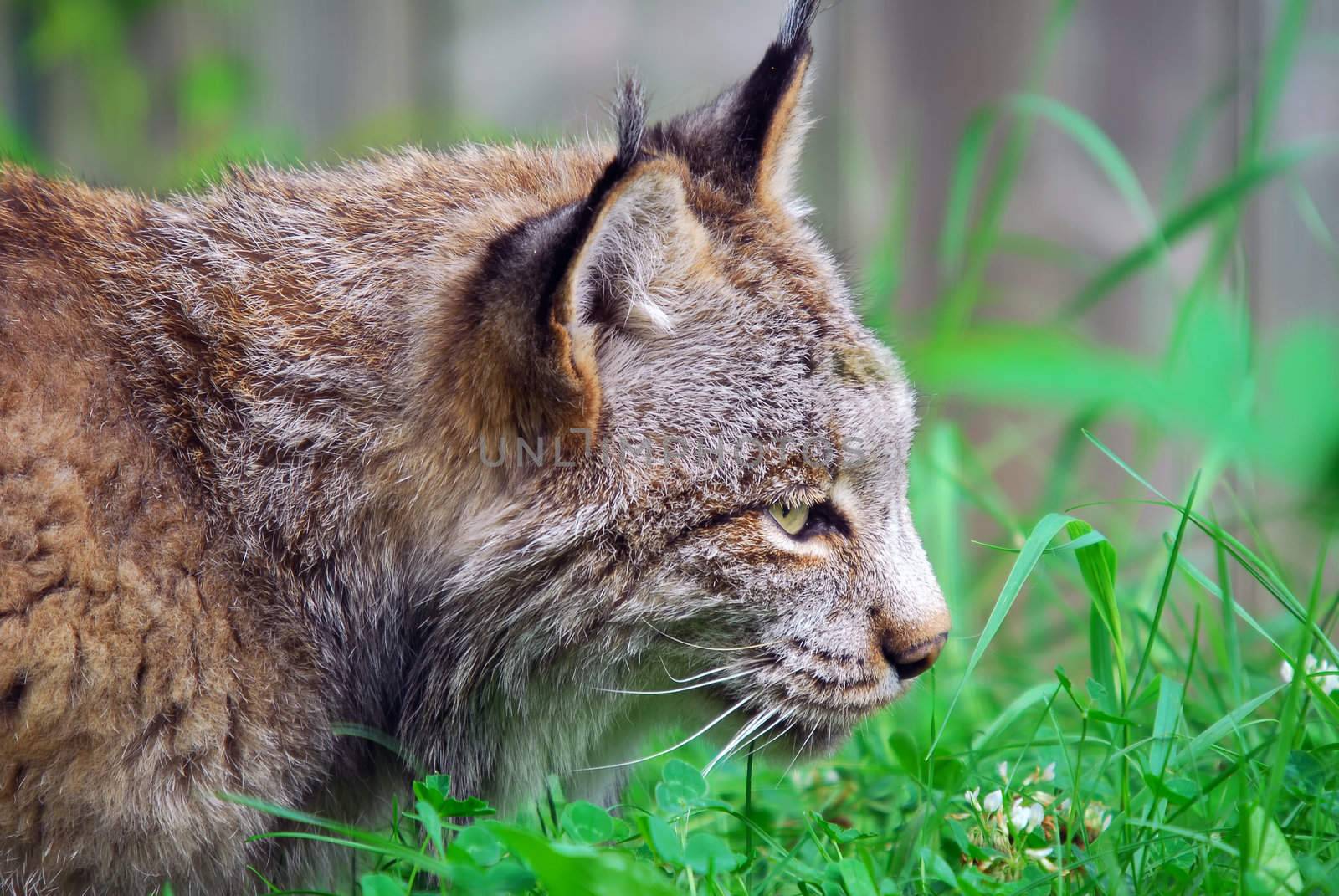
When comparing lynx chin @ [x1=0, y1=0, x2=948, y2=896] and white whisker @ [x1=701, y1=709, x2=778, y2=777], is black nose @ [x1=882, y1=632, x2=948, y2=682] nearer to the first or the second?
lynx chin @ [x1=0, y1=0, x2=948, y2=896]

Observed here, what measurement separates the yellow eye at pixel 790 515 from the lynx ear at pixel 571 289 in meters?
0.44

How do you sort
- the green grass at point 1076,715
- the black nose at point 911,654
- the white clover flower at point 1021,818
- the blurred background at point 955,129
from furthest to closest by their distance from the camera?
1. the blurred background at point 955,129
2. the black nose at point 911,654
3. the white clover flower at point 1021,818
4. the green grass at point 1076,715

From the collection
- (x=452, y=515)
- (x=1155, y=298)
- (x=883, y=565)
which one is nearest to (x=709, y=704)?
(x=883, y=565)

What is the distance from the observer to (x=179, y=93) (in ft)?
21.0

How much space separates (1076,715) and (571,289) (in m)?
2.25

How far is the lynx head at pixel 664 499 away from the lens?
2.32m

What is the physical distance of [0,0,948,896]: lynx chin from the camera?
2143mm

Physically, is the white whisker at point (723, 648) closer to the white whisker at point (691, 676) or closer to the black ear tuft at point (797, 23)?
the white whisker at point (691, 676)

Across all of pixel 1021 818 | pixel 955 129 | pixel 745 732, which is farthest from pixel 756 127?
pixel 955 129

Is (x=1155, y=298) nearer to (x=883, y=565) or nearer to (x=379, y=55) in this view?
(x=883, y=565)

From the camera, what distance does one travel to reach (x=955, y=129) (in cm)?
543

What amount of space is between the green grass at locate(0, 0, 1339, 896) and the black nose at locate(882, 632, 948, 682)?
0.10 m

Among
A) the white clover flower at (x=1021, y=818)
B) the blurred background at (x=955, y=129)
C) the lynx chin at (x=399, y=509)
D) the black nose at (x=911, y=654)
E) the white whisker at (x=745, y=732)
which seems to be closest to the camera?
the lynx chin at (x=399, y=509)

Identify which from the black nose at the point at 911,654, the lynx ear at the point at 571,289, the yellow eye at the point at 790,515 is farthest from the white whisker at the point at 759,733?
the lynx ear at the point at 571,289
